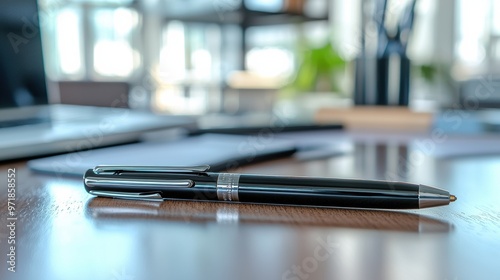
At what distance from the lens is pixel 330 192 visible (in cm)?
28

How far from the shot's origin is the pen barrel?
0.90 feet

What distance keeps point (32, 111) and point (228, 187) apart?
0.40 metres

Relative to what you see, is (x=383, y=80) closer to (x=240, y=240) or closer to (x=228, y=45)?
(x=240, y=240)

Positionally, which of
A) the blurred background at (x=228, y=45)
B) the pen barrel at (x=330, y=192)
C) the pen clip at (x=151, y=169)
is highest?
the blurred background at (x=228, y=45)

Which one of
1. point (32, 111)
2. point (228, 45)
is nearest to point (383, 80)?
point (32, 111)

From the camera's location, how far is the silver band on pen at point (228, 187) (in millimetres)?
292

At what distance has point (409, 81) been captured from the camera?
947mm

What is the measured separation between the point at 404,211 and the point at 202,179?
115 mm

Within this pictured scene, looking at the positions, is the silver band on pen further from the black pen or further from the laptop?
the laptop

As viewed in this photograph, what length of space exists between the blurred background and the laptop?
2584mm

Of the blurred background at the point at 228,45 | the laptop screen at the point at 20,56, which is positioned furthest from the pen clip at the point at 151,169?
the blurred background at the point at 228,45

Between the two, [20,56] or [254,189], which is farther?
[20,56]

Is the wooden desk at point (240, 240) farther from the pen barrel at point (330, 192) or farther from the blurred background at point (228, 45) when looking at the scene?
the blurred background at point (228, 45)

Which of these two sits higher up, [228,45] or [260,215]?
[228,45]
